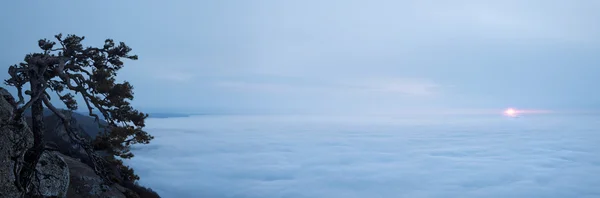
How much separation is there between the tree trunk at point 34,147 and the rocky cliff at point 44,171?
0.23 metres

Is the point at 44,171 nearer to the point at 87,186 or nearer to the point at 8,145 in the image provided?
the point at 8,145

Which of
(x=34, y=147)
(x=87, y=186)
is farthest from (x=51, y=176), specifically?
(x=87, y=186)

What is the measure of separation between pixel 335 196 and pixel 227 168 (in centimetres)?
6124

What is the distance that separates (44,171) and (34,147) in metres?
1.53

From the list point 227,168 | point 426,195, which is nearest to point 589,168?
point 426,195

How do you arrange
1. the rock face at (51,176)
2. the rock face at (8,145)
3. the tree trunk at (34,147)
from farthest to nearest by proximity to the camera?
the rock face at (51,176), the tree trunk at (34,147), the rock face at (8,145)

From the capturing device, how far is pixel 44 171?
1395 cm

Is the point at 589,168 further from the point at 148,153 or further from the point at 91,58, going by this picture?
the point at 91,58

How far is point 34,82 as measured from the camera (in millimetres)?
12820

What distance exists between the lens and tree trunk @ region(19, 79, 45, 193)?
12250 mm

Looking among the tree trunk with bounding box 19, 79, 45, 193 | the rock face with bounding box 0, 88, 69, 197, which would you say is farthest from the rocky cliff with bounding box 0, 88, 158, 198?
the tree trunk with bounding box 19, 79, 45, 193

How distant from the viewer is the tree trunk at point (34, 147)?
1225 cm

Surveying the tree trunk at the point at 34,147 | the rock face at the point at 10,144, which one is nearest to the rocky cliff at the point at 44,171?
the rock face at the point at 10,144

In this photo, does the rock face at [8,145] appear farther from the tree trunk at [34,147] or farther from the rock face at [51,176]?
the rock face at [51,176]
